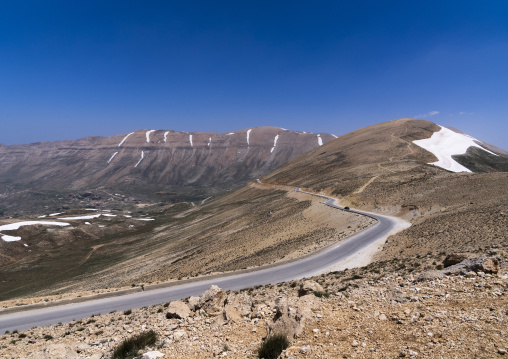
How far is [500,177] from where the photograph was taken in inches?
1345

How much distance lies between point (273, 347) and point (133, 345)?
4.58 m

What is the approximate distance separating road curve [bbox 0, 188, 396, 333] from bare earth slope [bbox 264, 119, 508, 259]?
4.06 meters

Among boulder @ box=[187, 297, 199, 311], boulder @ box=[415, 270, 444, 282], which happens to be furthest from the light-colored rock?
boulder @ box=[415, 270, 444, 282]

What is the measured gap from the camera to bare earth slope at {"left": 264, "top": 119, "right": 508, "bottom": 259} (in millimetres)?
19562

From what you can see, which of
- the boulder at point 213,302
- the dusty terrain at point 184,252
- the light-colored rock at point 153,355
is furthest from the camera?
the dusty terrain at point 184,252

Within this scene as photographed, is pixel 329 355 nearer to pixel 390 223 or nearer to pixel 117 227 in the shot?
pixel 390 223

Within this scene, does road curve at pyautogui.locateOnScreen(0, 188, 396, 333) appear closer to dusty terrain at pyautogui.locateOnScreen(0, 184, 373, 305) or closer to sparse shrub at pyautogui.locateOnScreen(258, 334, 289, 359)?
dusty terrain at pyautogui.locateOnScreen(0, 184, 373, 305)

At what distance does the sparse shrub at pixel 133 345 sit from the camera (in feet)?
26.8

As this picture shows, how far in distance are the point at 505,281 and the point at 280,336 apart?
691cm

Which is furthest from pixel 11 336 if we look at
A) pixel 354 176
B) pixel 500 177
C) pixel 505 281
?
pixel 354 176

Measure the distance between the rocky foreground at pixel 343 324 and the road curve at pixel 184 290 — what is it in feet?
11.0

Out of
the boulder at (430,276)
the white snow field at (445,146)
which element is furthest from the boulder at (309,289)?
the white snow field at (445,146)

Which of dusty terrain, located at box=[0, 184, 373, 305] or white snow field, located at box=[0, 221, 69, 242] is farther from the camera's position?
white snow field, located at box=[0, 221, 69, 242]

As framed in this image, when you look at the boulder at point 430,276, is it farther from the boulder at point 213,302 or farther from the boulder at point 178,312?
the boulder at point 178,312
